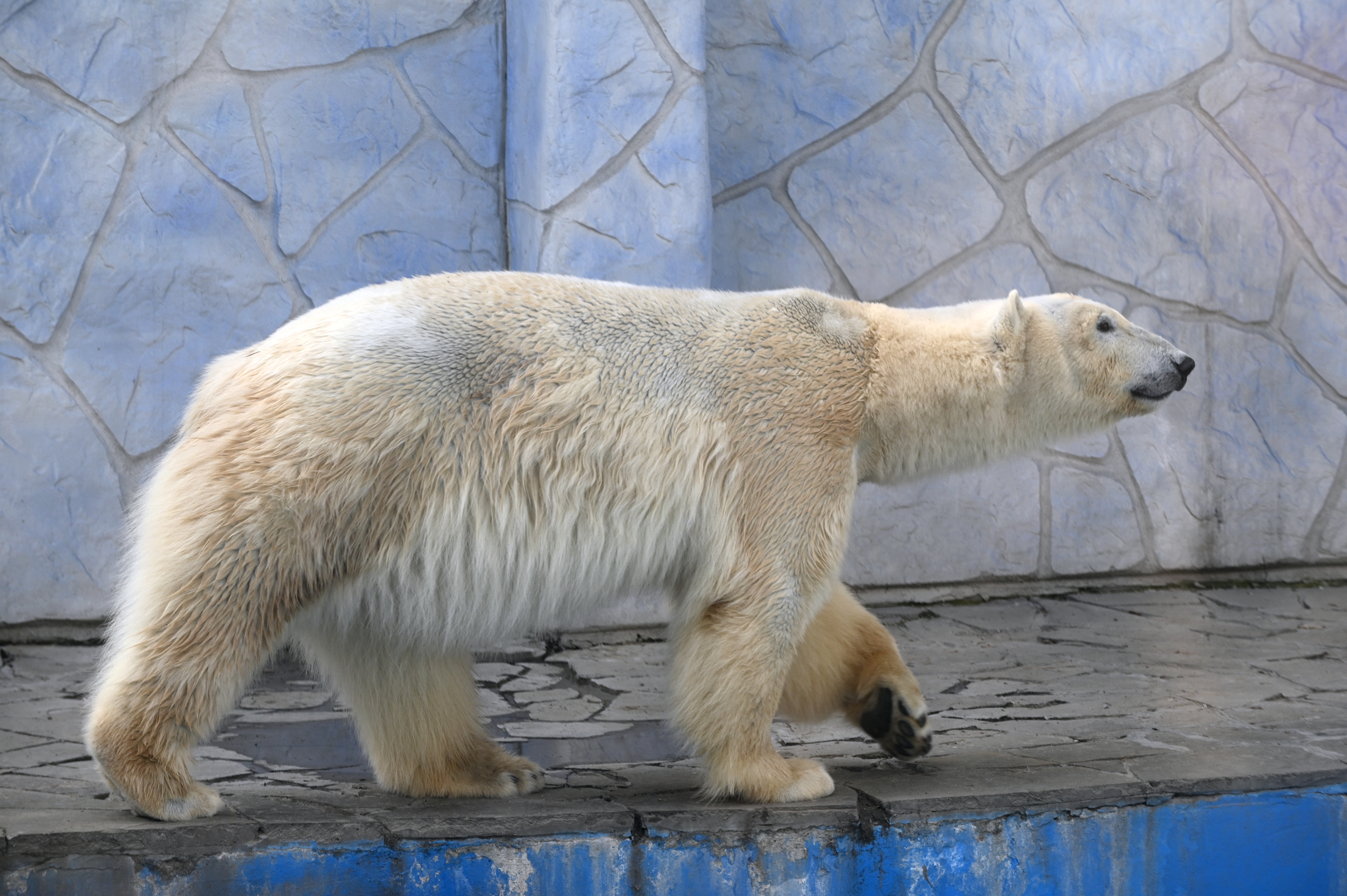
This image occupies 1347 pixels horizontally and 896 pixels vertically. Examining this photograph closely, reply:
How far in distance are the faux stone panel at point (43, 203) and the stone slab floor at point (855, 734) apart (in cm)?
113

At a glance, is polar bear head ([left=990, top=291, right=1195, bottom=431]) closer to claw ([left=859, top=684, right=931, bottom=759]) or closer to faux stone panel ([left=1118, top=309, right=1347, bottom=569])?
claw ([left=859, top=684, right=931, bottom=759])

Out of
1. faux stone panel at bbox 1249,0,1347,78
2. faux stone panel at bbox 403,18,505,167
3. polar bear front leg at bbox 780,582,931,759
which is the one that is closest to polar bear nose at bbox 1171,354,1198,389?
polar bear front leg at bbox 780,582,931,759

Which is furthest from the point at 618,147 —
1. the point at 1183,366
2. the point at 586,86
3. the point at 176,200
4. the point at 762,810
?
the point at 762,810

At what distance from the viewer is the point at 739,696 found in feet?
7.62

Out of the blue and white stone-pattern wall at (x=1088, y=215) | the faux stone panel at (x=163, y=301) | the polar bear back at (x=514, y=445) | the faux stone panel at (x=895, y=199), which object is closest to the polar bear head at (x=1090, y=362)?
the polar bear back at (x=514, y=445)

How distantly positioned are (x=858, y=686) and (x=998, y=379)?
0.69 meters

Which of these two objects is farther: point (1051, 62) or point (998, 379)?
point (1051, 62)

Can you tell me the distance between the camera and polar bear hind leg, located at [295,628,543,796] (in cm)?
244

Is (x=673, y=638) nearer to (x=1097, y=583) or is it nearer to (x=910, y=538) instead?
(x=910, y=538)

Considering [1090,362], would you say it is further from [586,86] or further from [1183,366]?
[586,86]

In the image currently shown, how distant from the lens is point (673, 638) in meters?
2.48

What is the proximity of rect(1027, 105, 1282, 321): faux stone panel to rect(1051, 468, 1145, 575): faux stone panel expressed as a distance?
0.80 metres

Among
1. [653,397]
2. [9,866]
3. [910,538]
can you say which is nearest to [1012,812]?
[653,397]

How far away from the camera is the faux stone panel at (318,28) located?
4266mm
